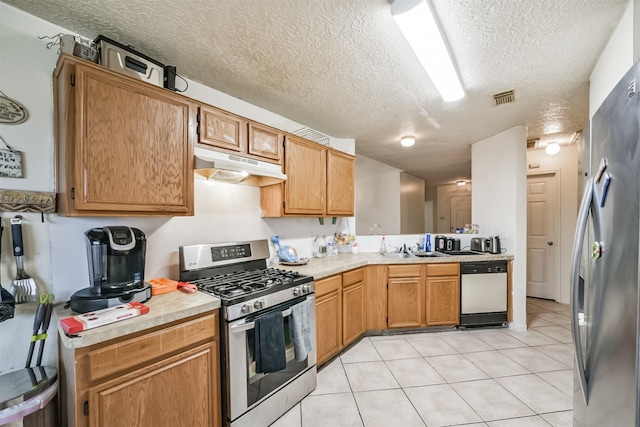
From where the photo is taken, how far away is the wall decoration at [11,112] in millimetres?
1319

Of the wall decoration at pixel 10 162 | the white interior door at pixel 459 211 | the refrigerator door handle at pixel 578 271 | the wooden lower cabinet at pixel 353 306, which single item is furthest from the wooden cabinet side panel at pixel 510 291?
the wall decoration at pixel 10 162

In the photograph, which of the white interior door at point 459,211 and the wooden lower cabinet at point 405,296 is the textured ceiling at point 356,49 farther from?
the white interior door at point 459,211

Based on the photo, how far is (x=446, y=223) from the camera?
7.35 meters

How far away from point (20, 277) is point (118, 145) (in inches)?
31.6

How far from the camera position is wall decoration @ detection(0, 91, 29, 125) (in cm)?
132

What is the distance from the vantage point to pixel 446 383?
2113 millimetres

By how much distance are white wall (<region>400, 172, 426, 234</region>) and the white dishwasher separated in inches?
98.0

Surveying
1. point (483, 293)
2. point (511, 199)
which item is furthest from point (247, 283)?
point (511, 199)

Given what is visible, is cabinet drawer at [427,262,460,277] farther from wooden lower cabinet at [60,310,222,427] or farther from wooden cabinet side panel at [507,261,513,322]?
wooden lower cabinet at [60,310,222,427]

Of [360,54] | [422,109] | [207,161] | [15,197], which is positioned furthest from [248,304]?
[422,109]

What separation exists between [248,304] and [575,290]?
157cm

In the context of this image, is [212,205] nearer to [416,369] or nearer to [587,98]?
[416,369]

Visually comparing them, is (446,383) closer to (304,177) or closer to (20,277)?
(304,177)

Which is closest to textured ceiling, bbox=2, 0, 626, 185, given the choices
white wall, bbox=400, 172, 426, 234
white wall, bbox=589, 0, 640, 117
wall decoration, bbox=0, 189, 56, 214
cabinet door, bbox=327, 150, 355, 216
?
white wall, bbox=589, 0, 640, 117
